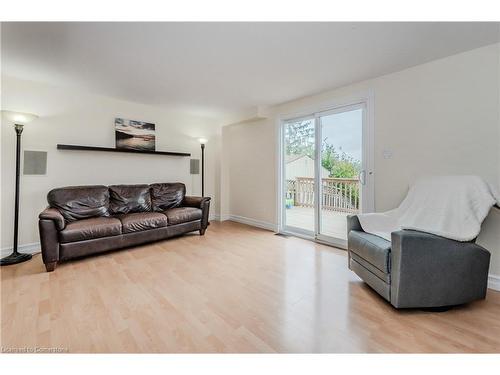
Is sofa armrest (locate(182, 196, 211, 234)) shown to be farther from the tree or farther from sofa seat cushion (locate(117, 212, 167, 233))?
the tree

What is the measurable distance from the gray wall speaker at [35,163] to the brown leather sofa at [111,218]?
42cm

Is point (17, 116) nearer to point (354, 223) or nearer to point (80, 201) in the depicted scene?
point (80, 201)

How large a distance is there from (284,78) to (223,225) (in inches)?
120

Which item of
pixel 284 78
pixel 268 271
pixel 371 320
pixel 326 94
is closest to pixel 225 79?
pixel 284 78

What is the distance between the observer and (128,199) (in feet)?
11.4

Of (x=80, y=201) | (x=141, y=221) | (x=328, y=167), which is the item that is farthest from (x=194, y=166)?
(x=328, y=167)

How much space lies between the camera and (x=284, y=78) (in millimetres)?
2826

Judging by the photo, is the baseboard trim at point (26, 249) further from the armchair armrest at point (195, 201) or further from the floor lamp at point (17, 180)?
the armchair armrest at point (195, 201)

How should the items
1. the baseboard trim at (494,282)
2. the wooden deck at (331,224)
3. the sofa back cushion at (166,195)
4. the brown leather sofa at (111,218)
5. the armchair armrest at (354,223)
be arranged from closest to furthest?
the baseboard trim at (494,282)
the armchair armrest at (354,223)
the brown leather sofa at (111,218)
the wooden deck at (331,224)
the sofa back cushion at (166,195)

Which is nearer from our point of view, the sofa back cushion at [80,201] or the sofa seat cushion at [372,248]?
the sofa seat cushion at [372,248]

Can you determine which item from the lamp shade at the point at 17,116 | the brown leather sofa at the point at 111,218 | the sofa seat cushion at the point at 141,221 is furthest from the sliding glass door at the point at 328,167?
the lamp shade at the point at 17,116

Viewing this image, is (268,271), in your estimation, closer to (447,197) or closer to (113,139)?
(447,197)

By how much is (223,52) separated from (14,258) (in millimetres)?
3459

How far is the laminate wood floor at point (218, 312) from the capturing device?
1.34 m
